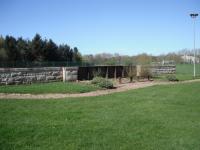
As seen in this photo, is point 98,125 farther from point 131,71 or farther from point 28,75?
point 131,71

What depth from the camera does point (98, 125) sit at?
7688mm

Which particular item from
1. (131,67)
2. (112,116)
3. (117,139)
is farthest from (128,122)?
(131,67)

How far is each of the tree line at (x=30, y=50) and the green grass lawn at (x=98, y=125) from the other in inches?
1373

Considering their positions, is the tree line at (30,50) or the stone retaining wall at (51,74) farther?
the tree line at (30,50)

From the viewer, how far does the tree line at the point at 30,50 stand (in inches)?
1776

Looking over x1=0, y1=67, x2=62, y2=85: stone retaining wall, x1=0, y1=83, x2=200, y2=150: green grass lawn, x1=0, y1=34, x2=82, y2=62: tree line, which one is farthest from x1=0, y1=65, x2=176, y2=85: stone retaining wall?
x1=0, y1=34, x2=82, y2=62: tree line

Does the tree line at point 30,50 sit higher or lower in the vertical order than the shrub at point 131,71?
higher

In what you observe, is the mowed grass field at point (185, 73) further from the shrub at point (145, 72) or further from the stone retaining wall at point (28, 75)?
the stone retaining wall at point (28, 75)

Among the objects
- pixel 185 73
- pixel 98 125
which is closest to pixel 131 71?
pixel 185 73

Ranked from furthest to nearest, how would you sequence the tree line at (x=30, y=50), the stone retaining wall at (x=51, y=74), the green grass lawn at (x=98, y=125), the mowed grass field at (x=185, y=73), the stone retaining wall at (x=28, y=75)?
1. the tree line at (x=30, y=50)
2. the mowed grass field at (x=185, y=73)
3. the stone retaining wall at (x=51, y=74)
4. the stone retaining wall at (x=28, y=75)
5. the green grass lawn at (x=98, y=125)

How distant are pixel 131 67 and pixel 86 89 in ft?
30.7

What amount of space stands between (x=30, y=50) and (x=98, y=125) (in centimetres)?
4140

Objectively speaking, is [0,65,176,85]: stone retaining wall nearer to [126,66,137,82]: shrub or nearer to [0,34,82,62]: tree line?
[126,66,137,82]: shrub

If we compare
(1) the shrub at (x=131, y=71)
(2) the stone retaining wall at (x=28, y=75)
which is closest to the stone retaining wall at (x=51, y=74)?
(2) the stone retaining wall at (x=28, y=75)
